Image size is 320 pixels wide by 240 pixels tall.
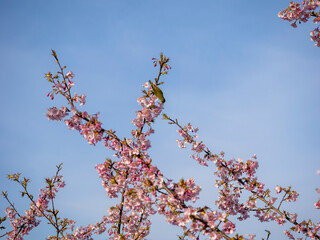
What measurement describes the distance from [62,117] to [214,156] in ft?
13.8

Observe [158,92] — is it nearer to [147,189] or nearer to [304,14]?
[147,189]

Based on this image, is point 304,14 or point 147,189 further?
point 304,14

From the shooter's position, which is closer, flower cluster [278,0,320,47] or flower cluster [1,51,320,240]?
flower cluster [1,51,320,240]

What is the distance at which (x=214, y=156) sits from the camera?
298 inches

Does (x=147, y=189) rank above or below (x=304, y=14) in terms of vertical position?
below

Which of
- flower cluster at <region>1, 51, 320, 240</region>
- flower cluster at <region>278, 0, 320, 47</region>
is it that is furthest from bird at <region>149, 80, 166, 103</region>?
flower cluster at <region>278, 0, 320, 47</region>

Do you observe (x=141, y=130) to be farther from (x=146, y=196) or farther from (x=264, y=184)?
(x=264, y=184)

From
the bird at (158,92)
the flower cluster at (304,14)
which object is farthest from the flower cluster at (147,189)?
the flower cluster at (304,14)

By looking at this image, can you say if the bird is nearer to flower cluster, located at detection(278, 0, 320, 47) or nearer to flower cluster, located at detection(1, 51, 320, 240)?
flower cluster, located at detection(1, 51, 320, 240)

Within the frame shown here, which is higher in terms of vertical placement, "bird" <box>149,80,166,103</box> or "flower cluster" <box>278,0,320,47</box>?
"flower cluster" <box>278,0,320,47</box>

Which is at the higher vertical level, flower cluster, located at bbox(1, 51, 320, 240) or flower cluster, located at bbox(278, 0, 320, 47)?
flower cluster, located at bbox(278, 0, 320, 47)

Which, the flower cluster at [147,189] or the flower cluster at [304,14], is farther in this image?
the flower cluster at [304,14]

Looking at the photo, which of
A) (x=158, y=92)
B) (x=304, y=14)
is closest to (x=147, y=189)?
(x=158, y=92)

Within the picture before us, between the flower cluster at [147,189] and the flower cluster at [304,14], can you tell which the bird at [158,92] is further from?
the flower cluster at [304,14]
